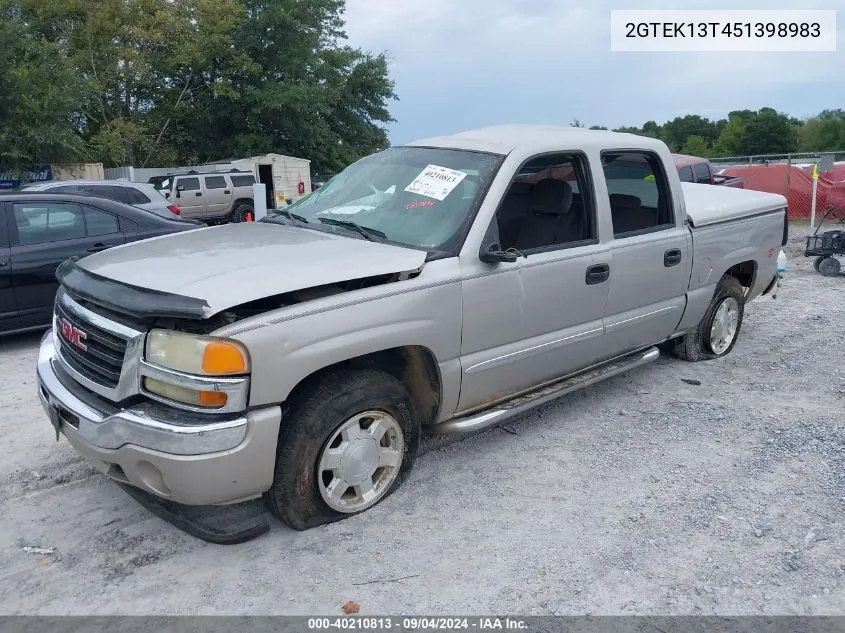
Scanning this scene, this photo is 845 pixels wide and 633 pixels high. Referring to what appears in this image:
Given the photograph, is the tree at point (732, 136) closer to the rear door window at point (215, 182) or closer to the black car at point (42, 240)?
the rear door window at point (215, 182)

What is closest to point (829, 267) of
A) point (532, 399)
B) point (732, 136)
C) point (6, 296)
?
point (532, 399)

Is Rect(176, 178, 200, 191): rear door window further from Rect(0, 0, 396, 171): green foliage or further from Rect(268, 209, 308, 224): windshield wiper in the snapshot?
Rect(268, 209, 308, 224): windshield wiper

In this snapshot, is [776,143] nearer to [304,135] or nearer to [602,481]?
[304,135]

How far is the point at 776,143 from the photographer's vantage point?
6275 centimetres

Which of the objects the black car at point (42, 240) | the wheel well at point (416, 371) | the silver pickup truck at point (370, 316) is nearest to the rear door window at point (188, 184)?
the black car at point (42, 240)

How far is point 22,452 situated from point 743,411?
476 centimetres

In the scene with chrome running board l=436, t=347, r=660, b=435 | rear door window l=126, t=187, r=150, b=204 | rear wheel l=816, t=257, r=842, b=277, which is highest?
rear door window l=126, t=187, r=150, b=204

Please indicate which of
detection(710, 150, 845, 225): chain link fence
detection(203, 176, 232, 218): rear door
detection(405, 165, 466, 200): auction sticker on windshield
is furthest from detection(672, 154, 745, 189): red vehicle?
detection(203, 176, 232, 218): rear door

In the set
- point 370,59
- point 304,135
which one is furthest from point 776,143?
point 304,135

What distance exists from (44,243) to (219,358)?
4717 mm

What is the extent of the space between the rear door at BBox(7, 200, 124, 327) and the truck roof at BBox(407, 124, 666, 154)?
3846 millimetres

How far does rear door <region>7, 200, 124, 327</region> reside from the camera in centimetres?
634

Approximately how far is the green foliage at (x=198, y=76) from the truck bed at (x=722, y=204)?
3008 centimetres

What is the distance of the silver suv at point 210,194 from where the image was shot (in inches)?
827
